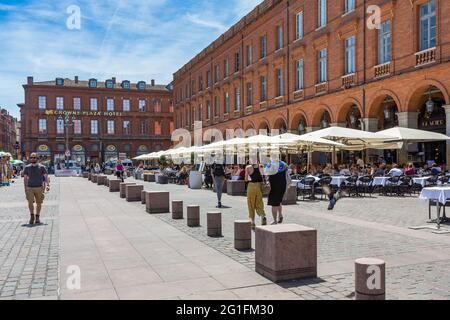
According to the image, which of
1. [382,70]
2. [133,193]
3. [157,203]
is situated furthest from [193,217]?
[382,70]

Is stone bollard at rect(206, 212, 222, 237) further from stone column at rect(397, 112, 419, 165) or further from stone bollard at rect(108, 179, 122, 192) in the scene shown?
stone column at rect(397, 112, 419, 165)

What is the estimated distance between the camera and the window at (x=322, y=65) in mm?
28016

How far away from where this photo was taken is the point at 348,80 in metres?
25.7

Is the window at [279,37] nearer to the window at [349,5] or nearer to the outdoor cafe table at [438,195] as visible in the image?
the window at [349,5]

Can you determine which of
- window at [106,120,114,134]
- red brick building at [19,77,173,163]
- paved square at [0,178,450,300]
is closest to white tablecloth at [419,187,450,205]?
paved square at [0,178,450,300]

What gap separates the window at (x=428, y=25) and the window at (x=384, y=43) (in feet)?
6.75

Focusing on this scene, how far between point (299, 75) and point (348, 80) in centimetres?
587

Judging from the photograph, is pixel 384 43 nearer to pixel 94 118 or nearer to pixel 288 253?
pixel 288 253

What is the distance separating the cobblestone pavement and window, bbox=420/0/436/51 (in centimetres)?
1778

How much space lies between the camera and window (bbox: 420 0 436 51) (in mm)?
20172

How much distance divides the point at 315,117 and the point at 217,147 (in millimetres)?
8436

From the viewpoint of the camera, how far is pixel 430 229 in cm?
939

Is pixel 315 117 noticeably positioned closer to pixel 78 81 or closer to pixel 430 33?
pixel 430 33
